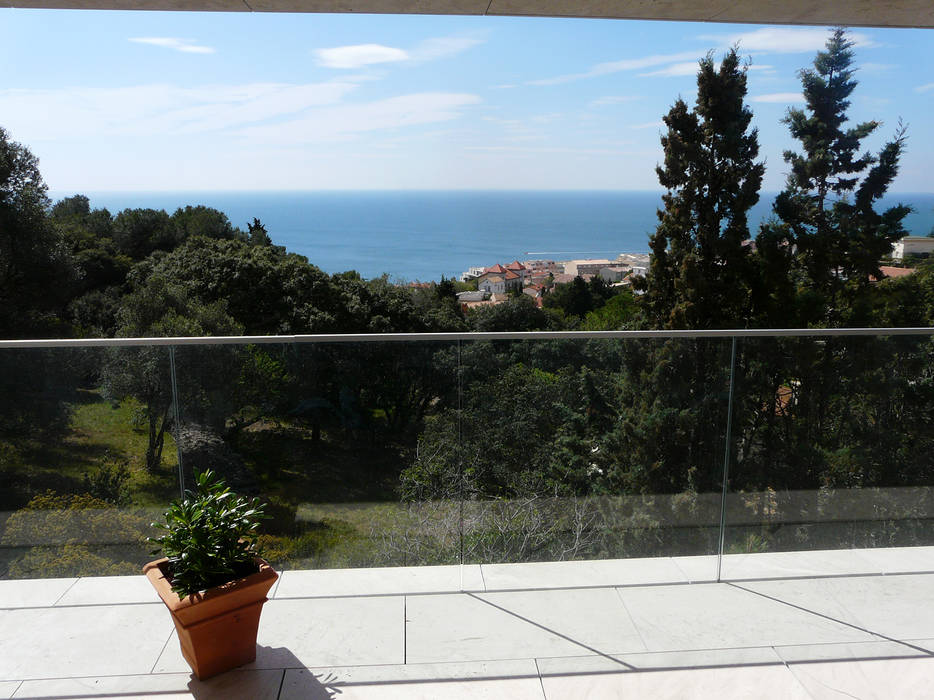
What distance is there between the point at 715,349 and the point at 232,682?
83.9 inches

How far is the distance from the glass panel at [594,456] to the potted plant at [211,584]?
37.8 inches

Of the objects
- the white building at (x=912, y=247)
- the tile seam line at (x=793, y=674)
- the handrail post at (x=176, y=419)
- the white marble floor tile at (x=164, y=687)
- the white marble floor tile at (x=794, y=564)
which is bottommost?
the white marble floor tile at (x=164, y=687)

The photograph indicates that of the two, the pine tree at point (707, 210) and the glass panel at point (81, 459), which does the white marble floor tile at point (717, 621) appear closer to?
the glass panel at point (81, 459)

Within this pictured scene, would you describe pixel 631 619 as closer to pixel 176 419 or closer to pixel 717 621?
pixel 717 621

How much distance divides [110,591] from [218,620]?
0.82 m

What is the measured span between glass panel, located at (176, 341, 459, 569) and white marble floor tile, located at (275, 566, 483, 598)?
0.16ft

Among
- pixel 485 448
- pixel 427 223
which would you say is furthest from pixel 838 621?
pixel 427 223

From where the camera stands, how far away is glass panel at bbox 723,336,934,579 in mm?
2998

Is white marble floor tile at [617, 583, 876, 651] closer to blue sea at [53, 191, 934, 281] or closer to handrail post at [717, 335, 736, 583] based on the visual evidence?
handrail post at [717, 335, 736, 583]

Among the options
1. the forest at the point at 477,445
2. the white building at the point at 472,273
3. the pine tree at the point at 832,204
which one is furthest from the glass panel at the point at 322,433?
the white building at the point at 472,273

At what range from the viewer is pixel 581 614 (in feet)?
8.50

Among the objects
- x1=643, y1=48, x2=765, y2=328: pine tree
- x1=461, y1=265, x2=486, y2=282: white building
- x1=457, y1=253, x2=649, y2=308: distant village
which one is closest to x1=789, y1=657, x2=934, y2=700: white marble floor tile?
x1=643, y1=48, x2=765, y2=328: pine tree

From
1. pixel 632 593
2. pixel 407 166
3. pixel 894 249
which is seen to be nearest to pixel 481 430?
pixel 632 593

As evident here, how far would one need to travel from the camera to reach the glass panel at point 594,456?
2.90 metres
